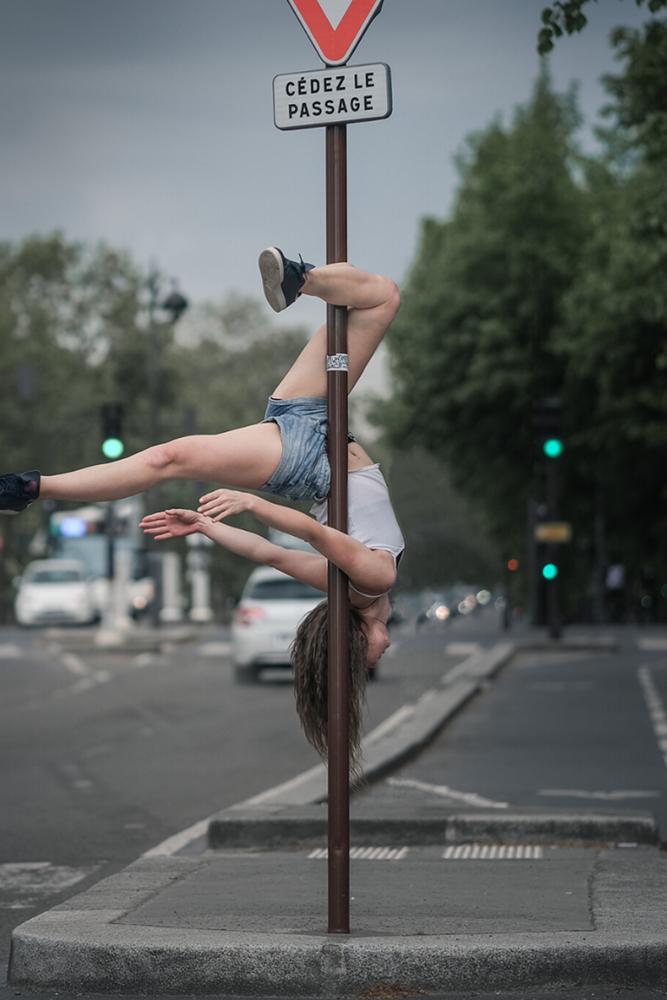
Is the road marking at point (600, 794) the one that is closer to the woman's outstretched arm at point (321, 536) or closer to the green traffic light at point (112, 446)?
the woman's outstretched arm at point (321, 536)

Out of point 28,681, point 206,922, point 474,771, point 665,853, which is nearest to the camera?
point 206,922

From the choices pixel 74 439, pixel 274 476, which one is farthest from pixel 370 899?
pixel 74 439

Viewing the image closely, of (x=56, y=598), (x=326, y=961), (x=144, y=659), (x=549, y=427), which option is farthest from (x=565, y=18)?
(x=56, y=598)

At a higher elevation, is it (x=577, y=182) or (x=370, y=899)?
(x=577, y=182)

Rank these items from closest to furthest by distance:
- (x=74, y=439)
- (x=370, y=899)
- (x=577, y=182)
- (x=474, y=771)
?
(x=370, y=899)
(x=474, y=771)
(x=577, y=182)
(x=74, y=439)

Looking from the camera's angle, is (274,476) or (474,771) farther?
(474,771)

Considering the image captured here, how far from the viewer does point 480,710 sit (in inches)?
824

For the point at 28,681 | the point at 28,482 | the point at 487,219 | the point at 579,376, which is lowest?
the point at 28,681

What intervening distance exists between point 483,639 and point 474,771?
25215 millimetres

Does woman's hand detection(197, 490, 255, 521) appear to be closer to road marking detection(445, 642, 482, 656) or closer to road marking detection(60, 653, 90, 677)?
road marking detection(60, 653, 90, 677)

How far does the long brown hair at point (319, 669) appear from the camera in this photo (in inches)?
254

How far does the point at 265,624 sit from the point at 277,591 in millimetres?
875

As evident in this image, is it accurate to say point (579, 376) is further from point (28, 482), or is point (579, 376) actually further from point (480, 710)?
point (28, 482)

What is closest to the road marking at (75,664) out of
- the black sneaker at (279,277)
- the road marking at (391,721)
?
the road marking at (391,721)
